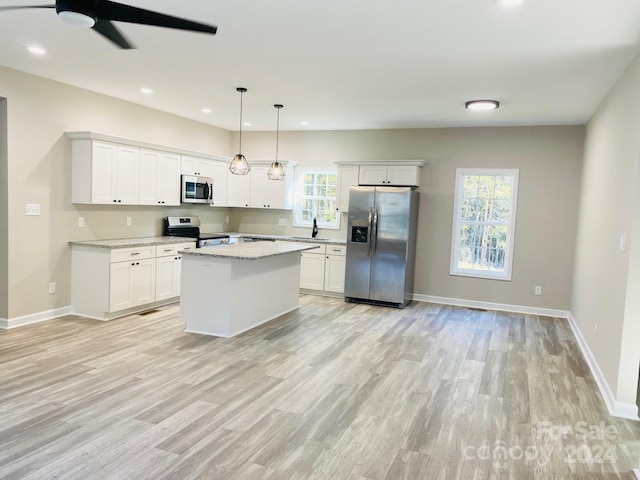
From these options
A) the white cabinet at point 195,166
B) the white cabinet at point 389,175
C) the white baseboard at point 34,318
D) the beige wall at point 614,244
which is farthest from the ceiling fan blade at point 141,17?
the white cabinet at point 389,175

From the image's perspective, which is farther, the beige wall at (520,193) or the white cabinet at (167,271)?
the beige wall at (520,193)

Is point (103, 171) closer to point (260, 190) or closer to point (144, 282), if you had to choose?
point (144, 282)

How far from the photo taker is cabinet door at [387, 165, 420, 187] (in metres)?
6.67

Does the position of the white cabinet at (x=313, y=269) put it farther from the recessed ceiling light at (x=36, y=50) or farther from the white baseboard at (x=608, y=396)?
the recessed ceiling light at (x=36, y=50)

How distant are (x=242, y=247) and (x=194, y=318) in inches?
39.1

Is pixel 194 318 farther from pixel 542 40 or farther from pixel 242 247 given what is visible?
pixel 542 40

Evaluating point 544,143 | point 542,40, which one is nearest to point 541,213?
point 544,143

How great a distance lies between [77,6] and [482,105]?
13.9 ft

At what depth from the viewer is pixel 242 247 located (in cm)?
531

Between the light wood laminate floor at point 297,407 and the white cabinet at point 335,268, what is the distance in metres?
1.95

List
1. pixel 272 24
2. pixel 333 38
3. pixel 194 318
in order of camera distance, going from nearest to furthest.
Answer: pixel 272 24, pixel 333 38, pixel 194 318

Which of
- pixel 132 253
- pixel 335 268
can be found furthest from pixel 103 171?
pixel 335 268

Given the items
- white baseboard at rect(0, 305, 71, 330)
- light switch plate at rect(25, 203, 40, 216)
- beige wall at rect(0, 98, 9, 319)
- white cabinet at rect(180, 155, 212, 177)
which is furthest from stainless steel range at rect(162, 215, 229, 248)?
beige wall at rect(0, 98, 9, 319)

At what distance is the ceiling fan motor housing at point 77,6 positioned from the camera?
2164 millimetres
